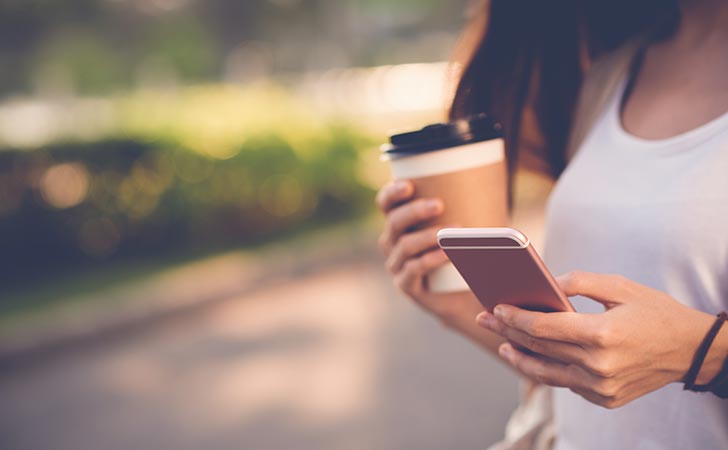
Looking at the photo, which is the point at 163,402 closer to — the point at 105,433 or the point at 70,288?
the point at 105,433

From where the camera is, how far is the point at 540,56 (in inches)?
66.3

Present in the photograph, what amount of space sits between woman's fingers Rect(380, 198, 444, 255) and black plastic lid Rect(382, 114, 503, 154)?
0.10 meters

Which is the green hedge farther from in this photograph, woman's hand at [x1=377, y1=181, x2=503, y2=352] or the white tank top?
the white tank top

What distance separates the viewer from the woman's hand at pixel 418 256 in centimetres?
139

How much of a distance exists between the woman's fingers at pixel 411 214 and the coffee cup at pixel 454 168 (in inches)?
0.7

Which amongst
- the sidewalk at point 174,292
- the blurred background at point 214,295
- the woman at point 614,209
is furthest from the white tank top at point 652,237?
the sidewalk at point 174,292

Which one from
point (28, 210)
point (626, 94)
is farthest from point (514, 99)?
point (28, 210)

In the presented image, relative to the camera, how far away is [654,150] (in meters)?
1.29

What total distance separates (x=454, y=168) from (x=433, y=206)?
77 millimetres

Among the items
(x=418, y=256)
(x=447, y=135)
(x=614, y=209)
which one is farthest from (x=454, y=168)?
(x=614, y=209)

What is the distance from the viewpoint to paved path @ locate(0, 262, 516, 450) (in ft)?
13.2

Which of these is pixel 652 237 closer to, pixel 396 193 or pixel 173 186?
pixel 396 193

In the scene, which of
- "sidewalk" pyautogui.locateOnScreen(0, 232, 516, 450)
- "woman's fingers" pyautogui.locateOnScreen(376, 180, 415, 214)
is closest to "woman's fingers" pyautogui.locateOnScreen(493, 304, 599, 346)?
"woman's fingers" pyautogui.locateOnScreen(376, 180, 415, 214)

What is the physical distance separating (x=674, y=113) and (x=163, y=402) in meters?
3.86
